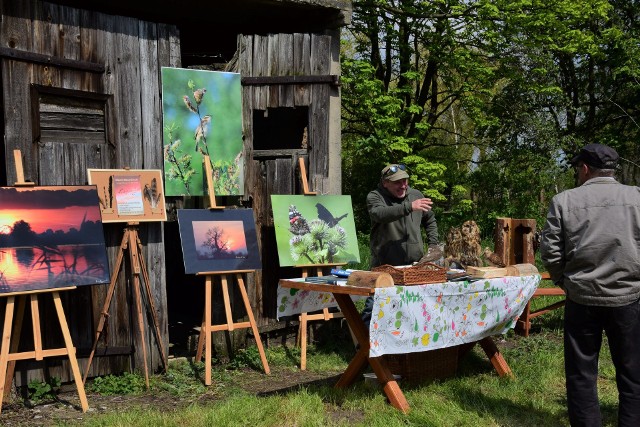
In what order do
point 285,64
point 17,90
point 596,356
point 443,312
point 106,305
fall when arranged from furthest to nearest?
point 285,64 < point 106,305 < point 17,90 < point 443,312 < point 596,356

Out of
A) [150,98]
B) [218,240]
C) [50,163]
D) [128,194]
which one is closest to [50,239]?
[50,163]

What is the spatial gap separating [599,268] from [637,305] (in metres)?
0.30

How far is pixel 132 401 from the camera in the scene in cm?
563

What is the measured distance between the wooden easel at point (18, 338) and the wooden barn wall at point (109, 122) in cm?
24

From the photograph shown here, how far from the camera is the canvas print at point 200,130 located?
6434 millimetres

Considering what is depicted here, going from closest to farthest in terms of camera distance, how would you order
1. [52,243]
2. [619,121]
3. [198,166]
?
[52,243] → [198,166] → [619,121]

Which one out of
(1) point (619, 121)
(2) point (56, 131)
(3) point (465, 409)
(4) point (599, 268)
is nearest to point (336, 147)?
(2) point (56, 131)

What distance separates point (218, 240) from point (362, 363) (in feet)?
6.12

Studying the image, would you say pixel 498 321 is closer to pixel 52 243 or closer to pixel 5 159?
pixel 52 243

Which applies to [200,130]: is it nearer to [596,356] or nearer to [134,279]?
[134,279]

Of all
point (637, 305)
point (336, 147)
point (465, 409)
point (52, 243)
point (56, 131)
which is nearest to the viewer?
point (637, 305)

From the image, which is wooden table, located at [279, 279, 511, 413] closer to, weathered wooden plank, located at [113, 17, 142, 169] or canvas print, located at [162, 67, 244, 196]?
canvas print, located at [162, 67, 244, 196]

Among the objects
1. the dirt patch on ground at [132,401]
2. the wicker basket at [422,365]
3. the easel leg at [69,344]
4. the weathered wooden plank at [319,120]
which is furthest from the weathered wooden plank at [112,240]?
the wicker basket at [422,365]

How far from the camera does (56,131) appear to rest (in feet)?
19.2
